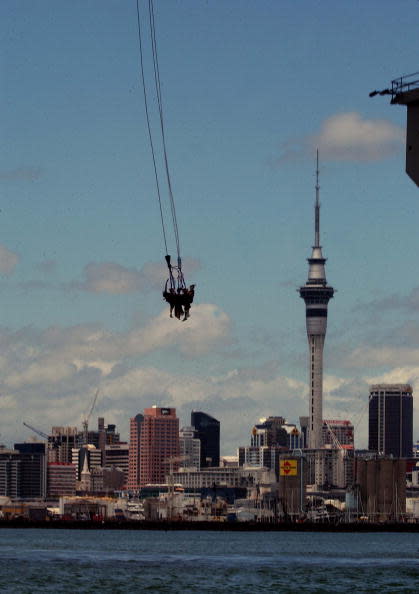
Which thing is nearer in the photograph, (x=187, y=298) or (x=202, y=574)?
(x=187, y=298)

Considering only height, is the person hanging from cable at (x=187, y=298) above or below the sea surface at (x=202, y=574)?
above

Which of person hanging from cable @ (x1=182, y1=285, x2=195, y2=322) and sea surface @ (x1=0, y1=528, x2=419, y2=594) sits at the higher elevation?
person hanging from cable @ (x1=182, y1=285, x2=195, y2=322)

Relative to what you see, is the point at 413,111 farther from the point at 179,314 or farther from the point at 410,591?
the point at 410,591

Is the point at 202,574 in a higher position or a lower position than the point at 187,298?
lower

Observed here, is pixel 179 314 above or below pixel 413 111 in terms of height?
below

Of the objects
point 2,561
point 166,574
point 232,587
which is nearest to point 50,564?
point 2,561

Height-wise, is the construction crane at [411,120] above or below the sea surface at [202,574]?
above

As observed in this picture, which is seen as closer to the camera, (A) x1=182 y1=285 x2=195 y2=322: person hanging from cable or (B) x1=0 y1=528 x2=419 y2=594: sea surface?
(A) x1=182 y1=285 x2=195 y2=322: person hanging from cable

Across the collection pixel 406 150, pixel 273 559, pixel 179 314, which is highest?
pixel 406 150

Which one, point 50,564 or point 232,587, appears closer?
point 232,587

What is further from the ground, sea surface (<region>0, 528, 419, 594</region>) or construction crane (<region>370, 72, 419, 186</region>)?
construction crane (<region>370, 72, 419, 186</region>)

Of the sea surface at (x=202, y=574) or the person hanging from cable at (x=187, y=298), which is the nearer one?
the person hanging from cable at (x=187, y=298)
